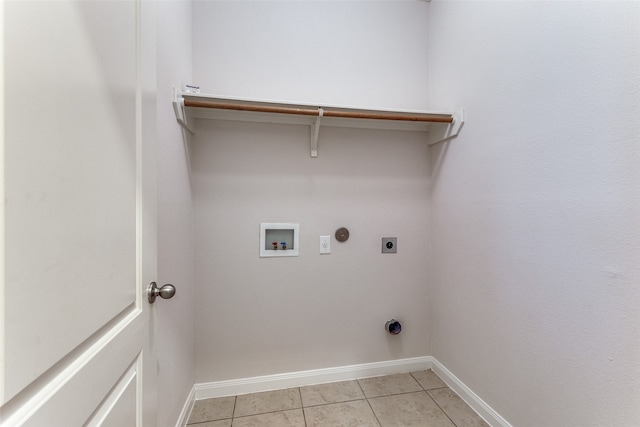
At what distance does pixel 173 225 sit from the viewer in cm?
120

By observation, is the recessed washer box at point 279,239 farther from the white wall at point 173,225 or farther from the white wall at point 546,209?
the white wall at point 546,209

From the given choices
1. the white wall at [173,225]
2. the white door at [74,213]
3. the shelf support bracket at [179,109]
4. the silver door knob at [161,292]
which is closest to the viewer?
the white door at [74,213]

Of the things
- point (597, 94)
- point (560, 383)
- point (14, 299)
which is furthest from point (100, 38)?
point (560, 383)

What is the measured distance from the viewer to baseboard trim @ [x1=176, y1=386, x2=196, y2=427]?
1315 millimetres

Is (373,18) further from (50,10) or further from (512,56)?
(50,10)

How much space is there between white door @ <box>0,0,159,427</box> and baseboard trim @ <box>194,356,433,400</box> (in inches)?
38.6

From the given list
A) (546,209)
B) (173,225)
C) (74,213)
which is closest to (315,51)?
(173,225)

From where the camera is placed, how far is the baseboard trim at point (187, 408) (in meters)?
1.32

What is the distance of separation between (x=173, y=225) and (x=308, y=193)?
0.81 m

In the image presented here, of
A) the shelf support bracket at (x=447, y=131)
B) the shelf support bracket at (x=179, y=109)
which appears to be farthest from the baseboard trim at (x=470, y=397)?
the shelf support bracket at (x=179, y=109)

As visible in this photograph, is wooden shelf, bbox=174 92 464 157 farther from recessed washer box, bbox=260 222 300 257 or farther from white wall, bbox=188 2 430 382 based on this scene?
recessed washer box, bbox=260 222 300 257

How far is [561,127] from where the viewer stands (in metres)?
1.01

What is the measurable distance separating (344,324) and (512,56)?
1.79m

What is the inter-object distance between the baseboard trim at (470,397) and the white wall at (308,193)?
136mm
